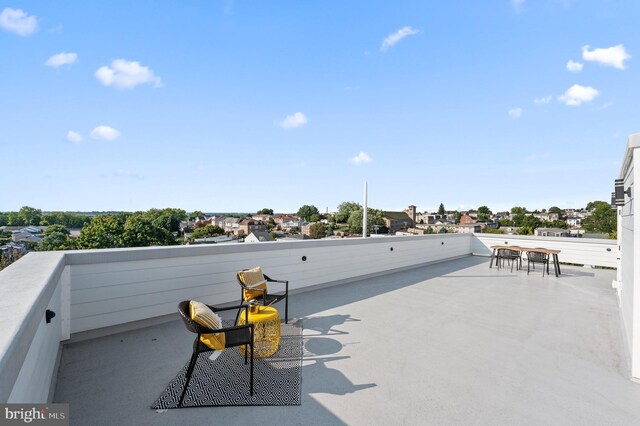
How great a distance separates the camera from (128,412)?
200 cm

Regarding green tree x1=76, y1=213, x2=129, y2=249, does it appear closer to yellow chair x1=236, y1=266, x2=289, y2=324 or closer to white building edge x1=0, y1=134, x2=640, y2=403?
white building edge x1=0, y1=134, x2=640, y2=403

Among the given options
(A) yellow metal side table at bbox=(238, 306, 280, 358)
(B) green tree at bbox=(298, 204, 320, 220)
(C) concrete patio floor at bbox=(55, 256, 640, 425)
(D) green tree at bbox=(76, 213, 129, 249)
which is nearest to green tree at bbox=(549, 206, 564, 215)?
(B) green tree at bbox=(298, 204, 320, 220)

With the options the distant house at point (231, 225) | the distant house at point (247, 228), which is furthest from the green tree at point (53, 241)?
the distant house at point (231, 225)

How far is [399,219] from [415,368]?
263ft

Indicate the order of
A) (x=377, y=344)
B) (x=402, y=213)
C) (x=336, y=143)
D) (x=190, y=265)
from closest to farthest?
(x=377, y=344) < (x=190, y=265) < (x=336, y=143) < (x=402, y=213)

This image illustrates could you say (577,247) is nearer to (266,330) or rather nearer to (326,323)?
(326,323)

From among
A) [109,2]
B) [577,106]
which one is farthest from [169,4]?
[577,106]

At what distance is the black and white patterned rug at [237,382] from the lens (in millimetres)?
2115

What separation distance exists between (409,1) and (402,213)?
A: 79969 mm

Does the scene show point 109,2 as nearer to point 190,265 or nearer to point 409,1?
point 190,265

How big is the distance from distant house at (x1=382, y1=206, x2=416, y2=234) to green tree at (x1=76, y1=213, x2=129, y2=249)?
180 ft

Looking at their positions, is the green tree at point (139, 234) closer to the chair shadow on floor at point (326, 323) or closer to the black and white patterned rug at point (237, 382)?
the chair shadow on floor at point (326, 323)

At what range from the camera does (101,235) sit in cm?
2539

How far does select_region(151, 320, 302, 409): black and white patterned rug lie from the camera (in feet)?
6.94
